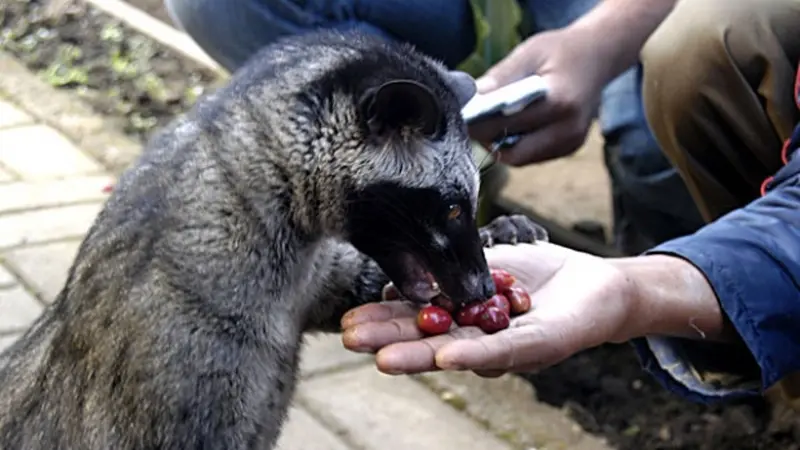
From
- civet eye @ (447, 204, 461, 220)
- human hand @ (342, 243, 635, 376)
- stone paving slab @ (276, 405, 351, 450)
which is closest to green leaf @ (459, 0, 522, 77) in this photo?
stone paving slab @ (276, 405, 351, 450)

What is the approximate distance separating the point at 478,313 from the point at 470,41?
179 cm

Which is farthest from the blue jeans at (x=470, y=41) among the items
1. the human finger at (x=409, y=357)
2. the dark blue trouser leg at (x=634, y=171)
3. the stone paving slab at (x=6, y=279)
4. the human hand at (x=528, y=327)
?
the human finger at (x=409, y=357)

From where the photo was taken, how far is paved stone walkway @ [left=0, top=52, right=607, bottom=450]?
3389 millimetres

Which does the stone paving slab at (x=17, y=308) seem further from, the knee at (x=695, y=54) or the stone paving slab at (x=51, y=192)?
the knee at (x=695, y=54)

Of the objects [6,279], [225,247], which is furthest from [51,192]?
[225,247]

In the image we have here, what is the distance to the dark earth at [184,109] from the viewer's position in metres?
3.42

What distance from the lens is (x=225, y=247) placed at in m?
2.43

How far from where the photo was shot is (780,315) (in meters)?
2.61

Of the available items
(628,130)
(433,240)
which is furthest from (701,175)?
(433,240)

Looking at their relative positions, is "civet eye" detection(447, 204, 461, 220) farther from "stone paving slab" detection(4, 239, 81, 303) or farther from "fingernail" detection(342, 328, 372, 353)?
"stone paving slab" detection(4, 239, 81, 303)

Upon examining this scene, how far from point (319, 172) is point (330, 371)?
1433 mm

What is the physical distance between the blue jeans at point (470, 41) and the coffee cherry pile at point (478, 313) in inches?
50.3

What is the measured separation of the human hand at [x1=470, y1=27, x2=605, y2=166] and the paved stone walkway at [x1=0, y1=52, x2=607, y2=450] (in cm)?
68

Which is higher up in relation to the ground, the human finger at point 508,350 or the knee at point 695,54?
the human finger at point 508,350
